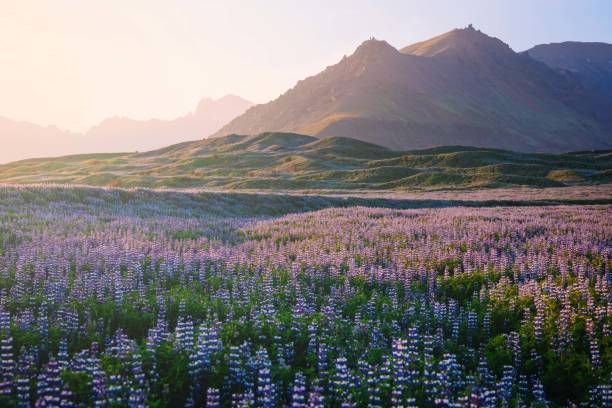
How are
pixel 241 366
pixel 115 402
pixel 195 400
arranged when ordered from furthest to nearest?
1. pixel 241 366
2. pixel 195 400
3. pixel 115 402

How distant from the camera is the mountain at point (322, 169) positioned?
229ft

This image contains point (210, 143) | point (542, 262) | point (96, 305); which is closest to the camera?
point (96, 305)

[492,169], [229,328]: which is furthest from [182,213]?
[492,169]

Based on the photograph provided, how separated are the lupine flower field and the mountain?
4956 cm

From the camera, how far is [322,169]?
92.1m

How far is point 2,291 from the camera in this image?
26.1 ft

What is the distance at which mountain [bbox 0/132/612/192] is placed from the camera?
6969 cm

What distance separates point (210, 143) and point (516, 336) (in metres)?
144

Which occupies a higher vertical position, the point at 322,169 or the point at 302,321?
the point at 322,169

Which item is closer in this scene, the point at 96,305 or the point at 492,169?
the point at 96,305

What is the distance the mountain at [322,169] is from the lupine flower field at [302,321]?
49559mm

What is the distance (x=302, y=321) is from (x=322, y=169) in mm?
84864

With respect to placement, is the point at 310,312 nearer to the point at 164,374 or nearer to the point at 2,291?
the point at 164,374

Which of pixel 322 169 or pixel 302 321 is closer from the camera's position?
pixel 302 321
